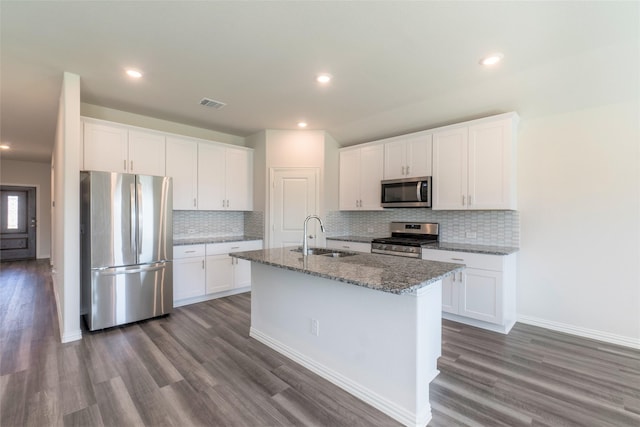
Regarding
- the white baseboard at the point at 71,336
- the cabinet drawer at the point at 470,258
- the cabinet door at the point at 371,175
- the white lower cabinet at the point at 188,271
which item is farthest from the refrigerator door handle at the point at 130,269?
the cabinet drawer at the point at 470,258

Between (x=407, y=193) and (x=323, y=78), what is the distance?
191cm

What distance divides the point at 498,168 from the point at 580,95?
97 centimetres

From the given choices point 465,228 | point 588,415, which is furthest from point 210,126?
point 588,415

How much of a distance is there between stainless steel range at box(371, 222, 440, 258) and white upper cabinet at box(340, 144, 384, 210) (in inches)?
19.7

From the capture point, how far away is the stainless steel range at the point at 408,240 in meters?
3.77

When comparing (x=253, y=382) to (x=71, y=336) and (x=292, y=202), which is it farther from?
(x=292, y=202)

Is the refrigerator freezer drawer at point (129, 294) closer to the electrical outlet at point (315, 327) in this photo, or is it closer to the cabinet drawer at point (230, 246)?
the cabinet drawer at point (230, 246)

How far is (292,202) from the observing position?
4.84 meters

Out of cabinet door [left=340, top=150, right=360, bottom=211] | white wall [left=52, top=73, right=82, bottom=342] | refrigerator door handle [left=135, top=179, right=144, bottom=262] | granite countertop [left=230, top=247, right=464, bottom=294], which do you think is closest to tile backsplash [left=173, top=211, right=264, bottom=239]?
refrigerator door handle [left=135, top=179, right=144, bottom=262]

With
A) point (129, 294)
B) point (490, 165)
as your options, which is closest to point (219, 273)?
point (129, 294)

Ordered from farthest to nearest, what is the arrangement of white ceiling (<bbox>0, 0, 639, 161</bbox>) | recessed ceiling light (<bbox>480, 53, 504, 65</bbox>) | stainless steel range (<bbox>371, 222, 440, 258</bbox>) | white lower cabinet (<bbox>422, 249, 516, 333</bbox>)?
stainless steel range (<bbox>371, 222, 440, 258</bbox>)
white lower cabinet (<bbox>422, 249, 516, 333</bbox>)
recessed ceiling light (<bbox>480, 53, 504, 65</bbox>)
white ceiling (<bbox>0, 0, 639, 161</bbox>)

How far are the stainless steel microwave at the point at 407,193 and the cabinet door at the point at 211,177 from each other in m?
2.50

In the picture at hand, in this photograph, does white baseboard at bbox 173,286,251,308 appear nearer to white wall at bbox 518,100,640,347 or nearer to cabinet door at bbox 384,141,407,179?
cabinet door at bbox 384,141,407,179

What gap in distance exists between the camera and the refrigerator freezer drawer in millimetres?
3195
